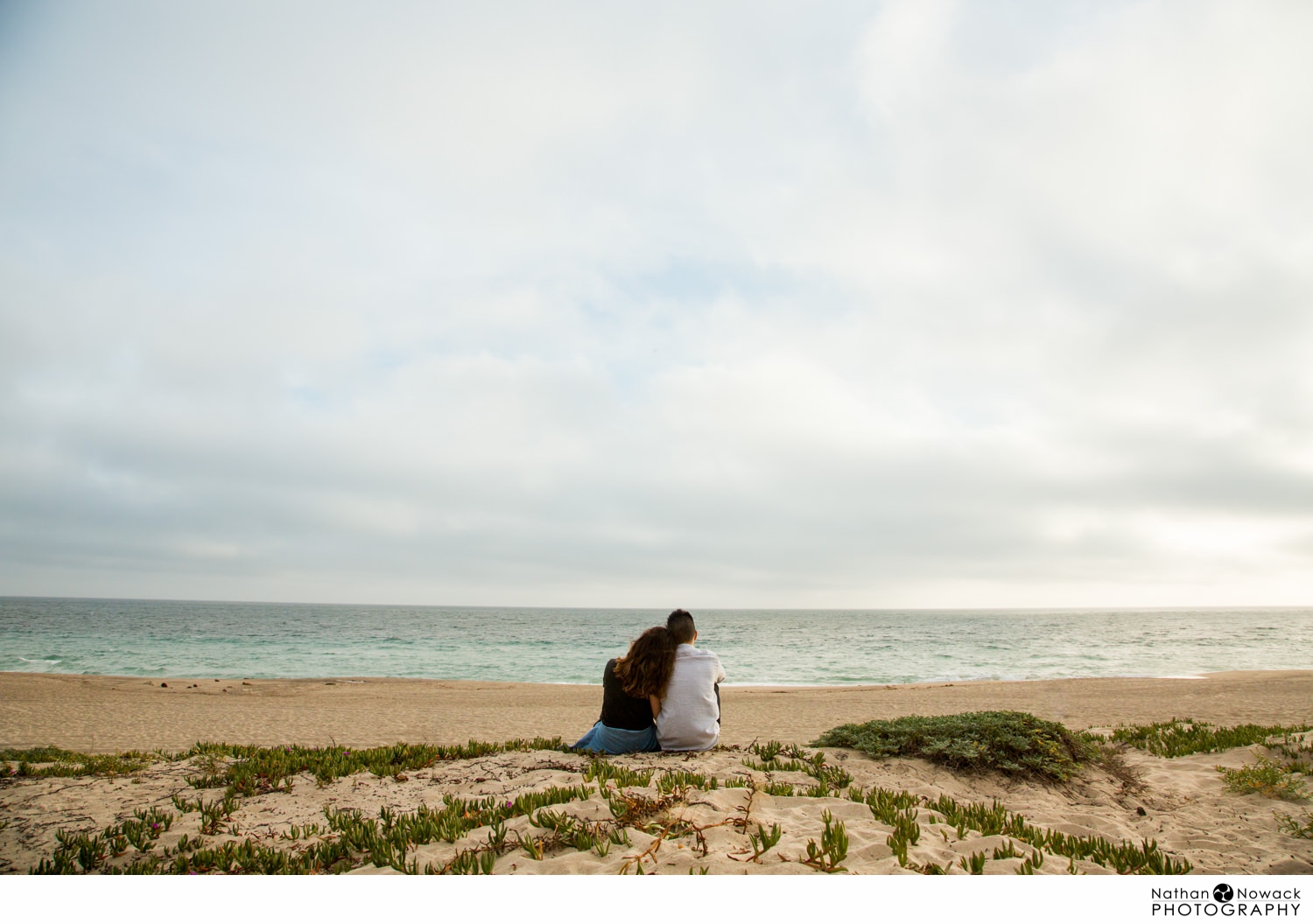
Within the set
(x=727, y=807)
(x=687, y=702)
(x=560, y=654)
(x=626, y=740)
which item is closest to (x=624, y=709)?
(x=626, y=740)

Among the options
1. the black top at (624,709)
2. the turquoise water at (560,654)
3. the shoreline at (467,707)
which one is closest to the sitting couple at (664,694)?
the black top at (624,709)

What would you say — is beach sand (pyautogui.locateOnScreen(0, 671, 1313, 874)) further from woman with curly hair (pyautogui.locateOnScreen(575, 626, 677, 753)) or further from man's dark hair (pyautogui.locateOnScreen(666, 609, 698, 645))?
man's dark hair (pyautogui.locateOnScreen(666, 609, 698, 645))

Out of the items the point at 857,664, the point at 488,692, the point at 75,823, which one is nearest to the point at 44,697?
the point at 488,692

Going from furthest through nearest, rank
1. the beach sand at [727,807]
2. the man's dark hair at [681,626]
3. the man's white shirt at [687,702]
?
the man's dark hair at [681,626]
the man's white shirt at [687,702]
the beach sand at [727,807]

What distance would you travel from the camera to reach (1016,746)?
714 centimetres

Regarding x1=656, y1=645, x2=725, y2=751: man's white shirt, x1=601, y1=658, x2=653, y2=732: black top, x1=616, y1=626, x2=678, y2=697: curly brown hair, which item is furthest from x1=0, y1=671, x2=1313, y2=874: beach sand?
x1=616, y1=626, x2=678, y2=697: curly brown hair

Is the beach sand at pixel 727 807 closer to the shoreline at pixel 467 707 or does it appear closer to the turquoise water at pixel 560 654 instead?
the shoreline at pixel 467 707

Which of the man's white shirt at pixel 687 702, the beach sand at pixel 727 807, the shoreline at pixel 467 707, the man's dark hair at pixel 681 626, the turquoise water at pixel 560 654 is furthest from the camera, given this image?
the turquoise water at pixel 560 654

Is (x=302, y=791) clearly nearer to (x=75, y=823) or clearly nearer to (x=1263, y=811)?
(x=75, y=823)

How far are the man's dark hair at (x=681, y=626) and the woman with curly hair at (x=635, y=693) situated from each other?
0.08 m

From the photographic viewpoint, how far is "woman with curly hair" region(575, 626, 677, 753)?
23.7 feet

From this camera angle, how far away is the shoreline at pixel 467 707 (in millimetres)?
15195

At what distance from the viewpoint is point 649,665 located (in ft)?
23.6

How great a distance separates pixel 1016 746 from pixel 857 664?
37514mm
